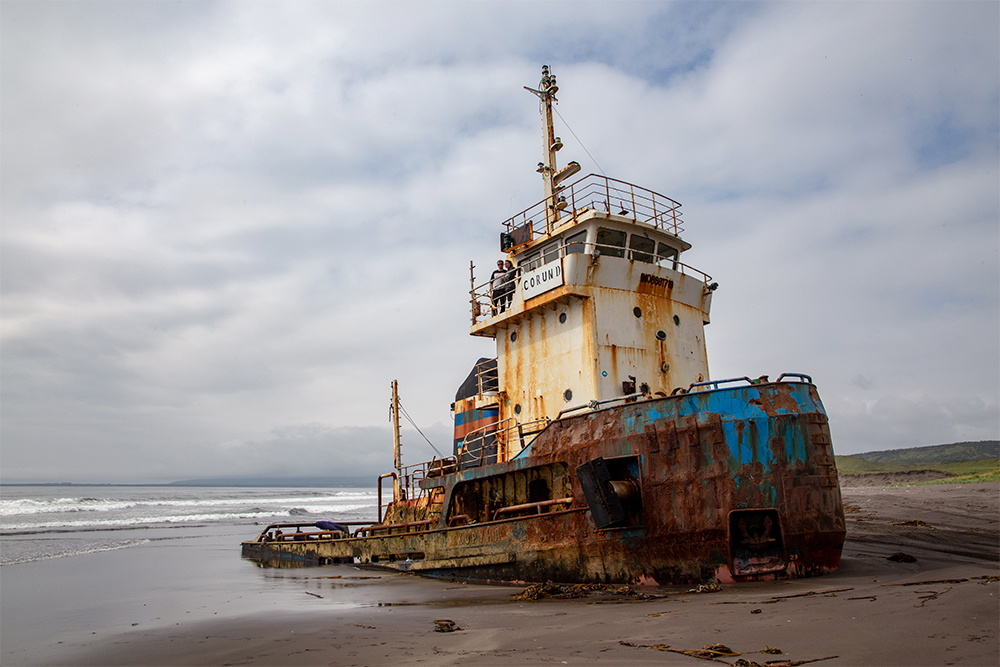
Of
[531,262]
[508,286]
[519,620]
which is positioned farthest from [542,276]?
[519,620]

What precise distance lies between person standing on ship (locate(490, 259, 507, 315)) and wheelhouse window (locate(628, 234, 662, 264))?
2810mm

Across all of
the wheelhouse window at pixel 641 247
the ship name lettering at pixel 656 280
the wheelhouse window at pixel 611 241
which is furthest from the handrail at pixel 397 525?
the wheelhouse window at pixel 641 247

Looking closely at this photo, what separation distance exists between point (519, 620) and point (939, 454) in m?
92.9

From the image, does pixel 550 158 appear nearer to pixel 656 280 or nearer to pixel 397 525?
pixel 656 280

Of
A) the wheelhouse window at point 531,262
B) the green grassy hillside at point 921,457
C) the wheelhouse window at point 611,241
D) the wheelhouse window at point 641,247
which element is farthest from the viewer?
the green grassy hillside at point 921,457

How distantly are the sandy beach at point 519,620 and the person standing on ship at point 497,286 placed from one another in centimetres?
585

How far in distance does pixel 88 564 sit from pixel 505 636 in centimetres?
1521

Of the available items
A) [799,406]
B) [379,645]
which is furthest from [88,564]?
[799,406]

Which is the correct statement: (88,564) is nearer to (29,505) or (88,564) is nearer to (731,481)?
(731,481)

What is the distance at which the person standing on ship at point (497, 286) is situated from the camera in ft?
45.9

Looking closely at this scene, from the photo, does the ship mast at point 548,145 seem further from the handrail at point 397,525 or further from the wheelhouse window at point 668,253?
the handrail at point 397,525

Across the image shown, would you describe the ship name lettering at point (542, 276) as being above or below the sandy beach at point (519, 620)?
above

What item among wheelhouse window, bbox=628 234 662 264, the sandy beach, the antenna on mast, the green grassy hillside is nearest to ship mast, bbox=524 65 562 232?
the antenna on mast

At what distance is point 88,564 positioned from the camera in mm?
16719
